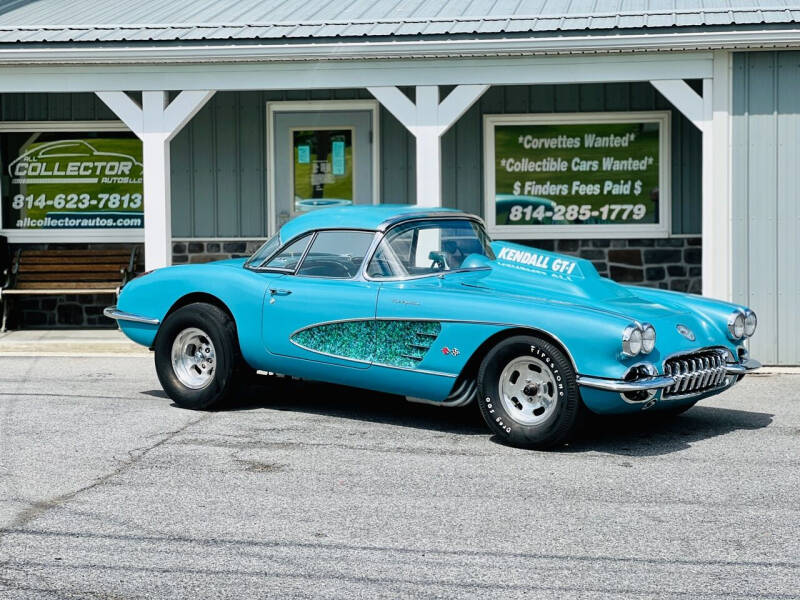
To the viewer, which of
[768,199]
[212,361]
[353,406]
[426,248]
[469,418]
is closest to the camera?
[426,248]

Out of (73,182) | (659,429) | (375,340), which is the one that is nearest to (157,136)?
(73,182)

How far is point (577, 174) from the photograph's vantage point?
541 inches

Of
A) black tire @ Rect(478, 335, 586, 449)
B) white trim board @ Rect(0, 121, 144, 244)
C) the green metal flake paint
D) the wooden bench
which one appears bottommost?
black tire @ Rect(478, 335, 586, 449)

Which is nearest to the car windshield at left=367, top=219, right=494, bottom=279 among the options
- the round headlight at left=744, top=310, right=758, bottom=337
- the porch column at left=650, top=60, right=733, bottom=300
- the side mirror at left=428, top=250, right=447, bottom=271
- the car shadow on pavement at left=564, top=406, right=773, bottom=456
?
the side mirror at left=428, top=250, right=447, bottom=271

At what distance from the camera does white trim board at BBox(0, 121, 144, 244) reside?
14.4 m

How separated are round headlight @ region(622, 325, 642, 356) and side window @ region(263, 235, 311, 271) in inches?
97.6

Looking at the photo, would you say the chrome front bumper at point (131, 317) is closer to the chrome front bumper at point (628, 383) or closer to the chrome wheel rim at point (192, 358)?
the chrome wheel rim at point (192, 358)

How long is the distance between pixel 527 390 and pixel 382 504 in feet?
5.15

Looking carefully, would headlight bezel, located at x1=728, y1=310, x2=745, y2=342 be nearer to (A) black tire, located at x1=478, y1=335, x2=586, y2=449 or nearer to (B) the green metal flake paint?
(A) black tire, located at x1=478, y1=335, x2=586, y2=449

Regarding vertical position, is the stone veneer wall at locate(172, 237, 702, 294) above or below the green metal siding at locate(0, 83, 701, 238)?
below

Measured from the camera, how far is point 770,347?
1079 centimetres

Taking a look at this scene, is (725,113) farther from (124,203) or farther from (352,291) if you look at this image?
(124,203)

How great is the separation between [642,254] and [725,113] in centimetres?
295

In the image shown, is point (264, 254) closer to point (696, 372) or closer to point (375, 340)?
point (375, 340)
